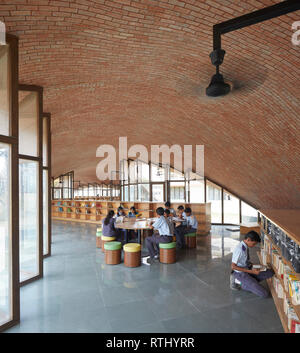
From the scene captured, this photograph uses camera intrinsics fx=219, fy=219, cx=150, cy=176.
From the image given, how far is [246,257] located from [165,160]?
9057 millimetres

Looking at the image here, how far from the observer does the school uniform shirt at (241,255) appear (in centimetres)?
394

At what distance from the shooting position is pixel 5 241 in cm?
311

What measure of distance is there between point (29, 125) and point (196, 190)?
9.53 meters

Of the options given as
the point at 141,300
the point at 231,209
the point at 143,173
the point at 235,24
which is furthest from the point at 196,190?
the point at 235,24

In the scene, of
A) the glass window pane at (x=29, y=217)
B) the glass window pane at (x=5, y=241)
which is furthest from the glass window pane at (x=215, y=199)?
the glass window pane at (x=5, y=241)

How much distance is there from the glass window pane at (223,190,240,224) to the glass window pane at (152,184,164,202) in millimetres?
3643

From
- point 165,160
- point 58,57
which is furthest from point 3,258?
point 165,160

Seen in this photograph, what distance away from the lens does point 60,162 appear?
14469mm

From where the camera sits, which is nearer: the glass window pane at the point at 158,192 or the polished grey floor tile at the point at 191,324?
the polished grey floor tile at the point at 191,324

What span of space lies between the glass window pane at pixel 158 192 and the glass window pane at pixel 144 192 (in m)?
0.39

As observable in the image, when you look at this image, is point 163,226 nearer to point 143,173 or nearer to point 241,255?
point 241,255

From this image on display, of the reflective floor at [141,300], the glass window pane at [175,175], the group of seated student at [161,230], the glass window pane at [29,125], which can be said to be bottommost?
the reflective floor at [141,300]

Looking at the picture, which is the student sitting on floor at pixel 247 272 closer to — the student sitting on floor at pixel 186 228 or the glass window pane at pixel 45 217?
the student sitting on floor at pixel 186 228

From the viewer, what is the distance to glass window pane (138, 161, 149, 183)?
46.0ft
